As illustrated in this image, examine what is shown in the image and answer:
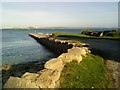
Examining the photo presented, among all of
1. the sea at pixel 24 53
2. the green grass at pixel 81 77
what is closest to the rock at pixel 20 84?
the green grass at pixel 81 77

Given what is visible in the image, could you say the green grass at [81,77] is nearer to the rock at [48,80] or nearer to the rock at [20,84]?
the rock at [48,80]

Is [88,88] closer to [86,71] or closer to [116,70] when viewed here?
[86,71]

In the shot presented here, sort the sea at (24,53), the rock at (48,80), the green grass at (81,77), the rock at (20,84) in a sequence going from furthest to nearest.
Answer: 1. the sea at (24,53)
2. the green grass at (81,77)
3. the rock at (48,80)
4. the rock at (20,84)

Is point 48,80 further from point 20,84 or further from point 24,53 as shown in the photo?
point 24,53

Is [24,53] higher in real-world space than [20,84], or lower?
lower

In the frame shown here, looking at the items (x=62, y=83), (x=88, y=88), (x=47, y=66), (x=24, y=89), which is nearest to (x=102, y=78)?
(x=88, y=88)

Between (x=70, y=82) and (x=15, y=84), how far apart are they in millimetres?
2099

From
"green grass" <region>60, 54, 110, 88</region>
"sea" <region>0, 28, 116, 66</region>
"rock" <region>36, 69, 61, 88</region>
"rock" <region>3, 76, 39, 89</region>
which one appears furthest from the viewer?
"sea" <region>0, 28, 116, 66</region>

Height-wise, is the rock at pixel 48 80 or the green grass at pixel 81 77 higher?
the rock at pixel 48 80

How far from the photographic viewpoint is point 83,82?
14.9 ft

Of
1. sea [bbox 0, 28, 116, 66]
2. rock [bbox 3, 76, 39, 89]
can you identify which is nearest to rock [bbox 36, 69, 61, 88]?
rock [bbox 3, 76, 39, 89]

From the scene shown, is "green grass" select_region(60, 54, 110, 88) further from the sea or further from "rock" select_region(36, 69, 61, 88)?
the sea

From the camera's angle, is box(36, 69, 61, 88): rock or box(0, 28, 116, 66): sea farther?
box(0, 28, 116, 66): sea

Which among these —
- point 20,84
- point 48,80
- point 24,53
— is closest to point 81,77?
point 48,80
